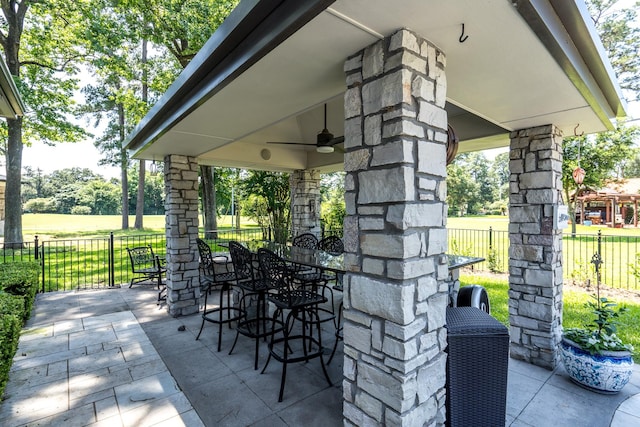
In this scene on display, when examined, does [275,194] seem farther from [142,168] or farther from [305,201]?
[142,168]

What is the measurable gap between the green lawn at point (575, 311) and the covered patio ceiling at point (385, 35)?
8.45ft

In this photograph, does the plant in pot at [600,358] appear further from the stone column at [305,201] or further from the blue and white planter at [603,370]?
the stone column at [305,201]

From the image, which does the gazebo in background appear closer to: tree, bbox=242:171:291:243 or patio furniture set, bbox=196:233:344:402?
tree, bbox=242:171:291:243

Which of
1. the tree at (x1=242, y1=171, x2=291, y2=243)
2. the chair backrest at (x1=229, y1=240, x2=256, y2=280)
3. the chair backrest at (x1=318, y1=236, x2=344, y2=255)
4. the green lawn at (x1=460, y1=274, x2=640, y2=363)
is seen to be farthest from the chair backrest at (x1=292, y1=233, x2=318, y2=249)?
the green lawn at (x1=460, y1=274, x2=640, y2=363)

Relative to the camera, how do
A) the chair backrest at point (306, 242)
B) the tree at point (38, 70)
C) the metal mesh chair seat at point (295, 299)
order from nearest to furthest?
the metal mesh chair seat at point (295, 299) → the chair backrest at point (306, 242) → the tree at point (38, 70)

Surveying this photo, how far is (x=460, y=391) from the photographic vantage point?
1.91 meters

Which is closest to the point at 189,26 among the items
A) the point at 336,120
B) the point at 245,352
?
the point at 336,120

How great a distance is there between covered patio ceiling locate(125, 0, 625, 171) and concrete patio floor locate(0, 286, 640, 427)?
247 centimetres

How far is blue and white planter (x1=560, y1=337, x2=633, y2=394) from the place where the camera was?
2543 millimetres

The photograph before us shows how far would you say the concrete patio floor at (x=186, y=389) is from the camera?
2.30m

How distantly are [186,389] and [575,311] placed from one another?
17.4 ft

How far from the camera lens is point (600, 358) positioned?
102 inches

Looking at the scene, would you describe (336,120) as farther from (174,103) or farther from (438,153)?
(438,153)

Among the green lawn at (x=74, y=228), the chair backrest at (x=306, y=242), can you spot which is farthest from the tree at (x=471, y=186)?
the chair backrest at (x=306, y=242)
